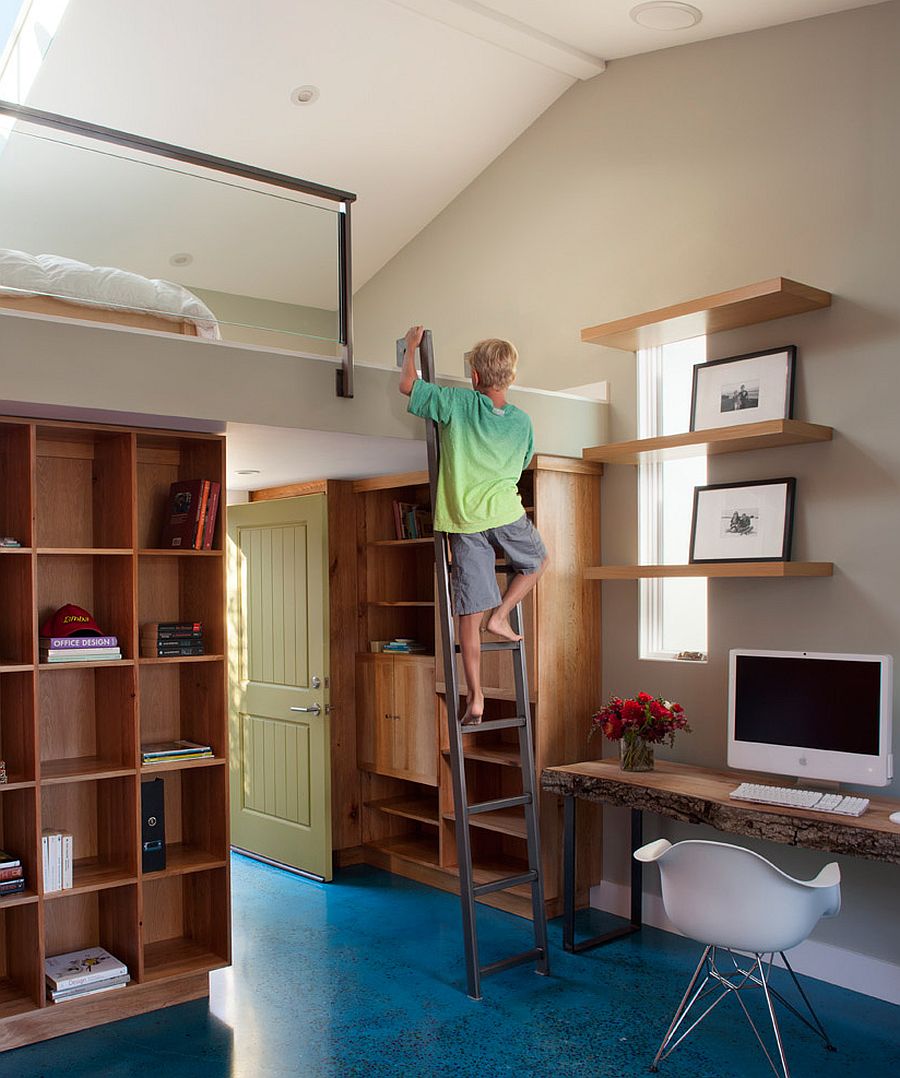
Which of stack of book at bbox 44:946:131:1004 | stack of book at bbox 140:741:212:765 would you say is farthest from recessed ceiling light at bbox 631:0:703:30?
stack of book at bbox 44:946:131:1004

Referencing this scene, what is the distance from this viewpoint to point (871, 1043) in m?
3.47

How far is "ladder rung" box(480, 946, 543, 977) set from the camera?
3.97 metres

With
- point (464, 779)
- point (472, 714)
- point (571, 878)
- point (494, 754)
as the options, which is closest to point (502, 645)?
point (472, 714)

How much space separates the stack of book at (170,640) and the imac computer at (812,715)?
214 cm

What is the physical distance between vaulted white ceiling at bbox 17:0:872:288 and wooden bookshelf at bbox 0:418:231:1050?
918 mm

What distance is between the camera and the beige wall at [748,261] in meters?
3.90

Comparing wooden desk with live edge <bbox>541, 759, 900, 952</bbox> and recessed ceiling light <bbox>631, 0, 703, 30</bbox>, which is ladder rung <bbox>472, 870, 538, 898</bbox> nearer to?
wooden desk with live edge <bbox>541, 759, 900, 952</bbox>

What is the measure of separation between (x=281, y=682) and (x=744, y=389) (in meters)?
3.06

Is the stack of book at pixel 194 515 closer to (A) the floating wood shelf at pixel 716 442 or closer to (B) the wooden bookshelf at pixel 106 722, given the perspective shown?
(B) the wooden bookshelf at pixel 106 722

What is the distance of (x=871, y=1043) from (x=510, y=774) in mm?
2221

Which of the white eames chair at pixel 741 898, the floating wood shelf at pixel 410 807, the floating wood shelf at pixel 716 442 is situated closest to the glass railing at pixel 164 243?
the floating wood shelf at pixel 716 442

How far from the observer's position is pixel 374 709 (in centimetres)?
568

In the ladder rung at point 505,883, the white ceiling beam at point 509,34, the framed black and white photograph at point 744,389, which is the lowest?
the ladder rung at point 505,883

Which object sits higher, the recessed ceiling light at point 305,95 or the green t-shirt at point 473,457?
the recessed ceiling light at point 305,95
